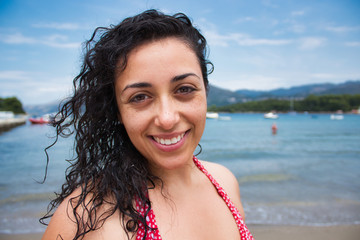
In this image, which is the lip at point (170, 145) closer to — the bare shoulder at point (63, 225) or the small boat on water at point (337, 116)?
the bare shoulder at point (63, 225)

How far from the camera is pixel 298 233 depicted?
497 centimetres

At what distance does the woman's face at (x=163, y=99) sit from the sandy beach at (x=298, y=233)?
4.20 metres

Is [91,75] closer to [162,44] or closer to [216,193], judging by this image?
[162,44]

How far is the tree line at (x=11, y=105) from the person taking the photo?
7781 centimetres

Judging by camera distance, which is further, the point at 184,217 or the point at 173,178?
the point at 173,178

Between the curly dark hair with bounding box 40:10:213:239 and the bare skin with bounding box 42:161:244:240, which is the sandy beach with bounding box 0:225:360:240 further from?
the curly dark hair with bounding box 40:10:213:239

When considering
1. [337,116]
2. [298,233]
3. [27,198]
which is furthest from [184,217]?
[337,116]

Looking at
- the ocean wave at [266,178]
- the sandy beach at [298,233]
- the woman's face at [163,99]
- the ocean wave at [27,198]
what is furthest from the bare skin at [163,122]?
the ocean wave at [266,178]

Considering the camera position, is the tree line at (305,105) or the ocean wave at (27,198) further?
the tree line at (305,105)

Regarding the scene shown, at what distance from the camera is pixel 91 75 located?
1582 millimetres

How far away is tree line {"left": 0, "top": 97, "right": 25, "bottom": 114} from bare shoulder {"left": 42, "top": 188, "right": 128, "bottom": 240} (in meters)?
92.6

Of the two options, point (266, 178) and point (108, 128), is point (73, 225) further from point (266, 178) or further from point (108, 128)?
point (266, 178)

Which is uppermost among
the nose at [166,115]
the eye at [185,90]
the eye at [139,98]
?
the eye at [185,90]

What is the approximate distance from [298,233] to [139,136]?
4.88 m
